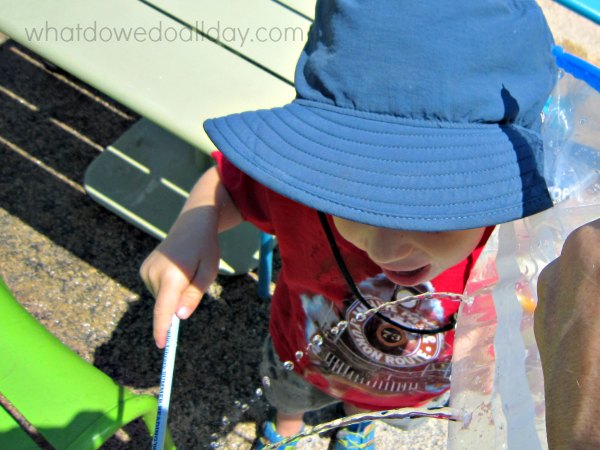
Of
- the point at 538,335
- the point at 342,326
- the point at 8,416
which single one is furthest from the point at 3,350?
the point at 538,335

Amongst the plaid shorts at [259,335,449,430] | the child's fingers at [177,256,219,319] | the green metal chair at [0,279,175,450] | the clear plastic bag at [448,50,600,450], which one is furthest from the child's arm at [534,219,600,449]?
the plaid shorts at [259,335,449,430]

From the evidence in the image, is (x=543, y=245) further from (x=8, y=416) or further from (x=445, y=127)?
(x=8, y=416)

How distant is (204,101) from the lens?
4.89 ft

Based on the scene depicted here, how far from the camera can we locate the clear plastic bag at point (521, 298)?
2.56 ft

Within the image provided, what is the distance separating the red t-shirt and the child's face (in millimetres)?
93

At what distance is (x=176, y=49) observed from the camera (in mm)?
1611

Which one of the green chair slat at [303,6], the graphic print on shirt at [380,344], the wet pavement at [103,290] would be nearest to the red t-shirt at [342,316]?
the graphic print on shirt at [380,344]

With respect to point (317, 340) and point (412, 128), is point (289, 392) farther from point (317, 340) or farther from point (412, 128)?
point (412, 128)

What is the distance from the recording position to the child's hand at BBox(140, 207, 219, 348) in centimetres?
114

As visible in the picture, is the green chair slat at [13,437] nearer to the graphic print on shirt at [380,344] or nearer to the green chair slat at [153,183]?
the graphic print on shirt at [380,344]

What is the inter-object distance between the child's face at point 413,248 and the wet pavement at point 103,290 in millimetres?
828

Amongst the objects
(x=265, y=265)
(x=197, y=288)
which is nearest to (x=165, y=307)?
(x=197, y=288)

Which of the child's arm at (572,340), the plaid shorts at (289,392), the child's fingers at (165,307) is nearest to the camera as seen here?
the child's arm at (572,340)

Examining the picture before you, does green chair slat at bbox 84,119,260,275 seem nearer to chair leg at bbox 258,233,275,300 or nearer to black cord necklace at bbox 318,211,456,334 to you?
chair leg at bbox 258,233,275,300
